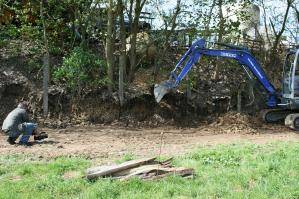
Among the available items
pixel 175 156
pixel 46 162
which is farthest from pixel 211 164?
pixel 46 162

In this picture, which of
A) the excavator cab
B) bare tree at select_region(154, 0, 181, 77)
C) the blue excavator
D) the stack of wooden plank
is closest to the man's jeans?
the blue excavator

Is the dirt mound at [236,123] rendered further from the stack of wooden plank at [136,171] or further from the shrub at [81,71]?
the stack of wooden plank at [136,171]

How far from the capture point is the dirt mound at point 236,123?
16366 millimetres

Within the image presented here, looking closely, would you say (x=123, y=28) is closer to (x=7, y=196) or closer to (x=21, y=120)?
(x=21, y=120)

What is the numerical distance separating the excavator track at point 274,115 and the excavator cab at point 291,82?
589mm

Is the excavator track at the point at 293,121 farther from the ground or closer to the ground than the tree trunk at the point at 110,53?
closer to the ground

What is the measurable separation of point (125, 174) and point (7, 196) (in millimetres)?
2025

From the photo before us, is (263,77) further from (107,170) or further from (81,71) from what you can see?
(107,170)

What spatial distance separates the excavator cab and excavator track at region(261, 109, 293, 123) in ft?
1.93

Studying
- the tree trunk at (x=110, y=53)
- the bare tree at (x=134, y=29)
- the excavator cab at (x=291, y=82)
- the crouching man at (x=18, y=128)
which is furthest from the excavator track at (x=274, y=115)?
the crouching man at (x=18, y=128)

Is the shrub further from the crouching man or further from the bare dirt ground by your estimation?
the crouching man

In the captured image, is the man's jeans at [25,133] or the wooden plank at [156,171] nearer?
the wooden plank at [156,171]

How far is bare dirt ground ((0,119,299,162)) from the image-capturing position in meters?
12.0

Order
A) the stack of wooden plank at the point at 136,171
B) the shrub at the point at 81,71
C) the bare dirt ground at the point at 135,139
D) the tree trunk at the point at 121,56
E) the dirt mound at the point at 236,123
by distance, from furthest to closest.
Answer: the shrub at the point at 81,71 → the tree trunk at the point at 121,56 → the dirt mound at the point at 236,123 → the bare dirt ground at the point at 135,139 → the stack of wooden plank at the point at 136,171
